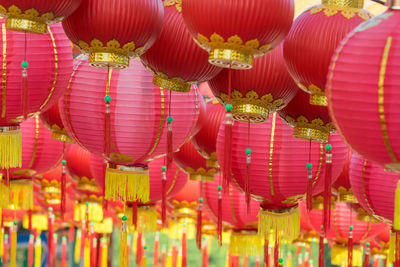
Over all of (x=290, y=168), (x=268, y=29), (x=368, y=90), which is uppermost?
(x=268, y=29)

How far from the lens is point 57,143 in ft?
10.1

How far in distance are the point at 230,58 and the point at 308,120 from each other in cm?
50

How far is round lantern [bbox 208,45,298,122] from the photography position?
79.4 inches

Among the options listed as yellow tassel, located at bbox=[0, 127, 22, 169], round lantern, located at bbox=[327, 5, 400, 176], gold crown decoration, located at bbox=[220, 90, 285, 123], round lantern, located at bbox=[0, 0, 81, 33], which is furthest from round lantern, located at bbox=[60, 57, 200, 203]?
round lantern, located at bbox=[327, 5, 400, 176]

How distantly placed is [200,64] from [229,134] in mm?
316

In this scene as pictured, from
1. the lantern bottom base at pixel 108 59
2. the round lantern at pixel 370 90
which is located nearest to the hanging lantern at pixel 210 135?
the lantern bottom base at pixel 108 59

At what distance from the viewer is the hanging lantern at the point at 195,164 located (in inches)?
124

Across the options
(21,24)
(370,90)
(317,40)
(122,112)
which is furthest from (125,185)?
(370,90)

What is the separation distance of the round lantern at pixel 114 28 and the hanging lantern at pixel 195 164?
1.22 m

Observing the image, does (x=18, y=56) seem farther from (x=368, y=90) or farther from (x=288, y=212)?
(x=368, y=90)

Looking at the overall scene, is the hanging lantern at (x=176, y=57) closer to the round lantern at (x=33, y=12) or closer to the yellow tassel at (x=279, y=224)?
the round lantern at (x=33, y=12)

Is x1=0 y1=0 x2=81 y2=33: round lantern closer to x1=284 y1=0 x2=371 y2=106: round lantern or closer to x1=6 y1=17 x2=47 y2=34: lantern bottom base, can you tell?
x1=6 y1=17 x2=47 y2=34: lantern bottom base

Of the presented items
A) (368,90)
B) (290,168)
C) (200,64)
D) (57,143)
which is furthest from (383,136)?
(57,143)

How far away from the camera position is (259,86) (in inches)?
79.6
